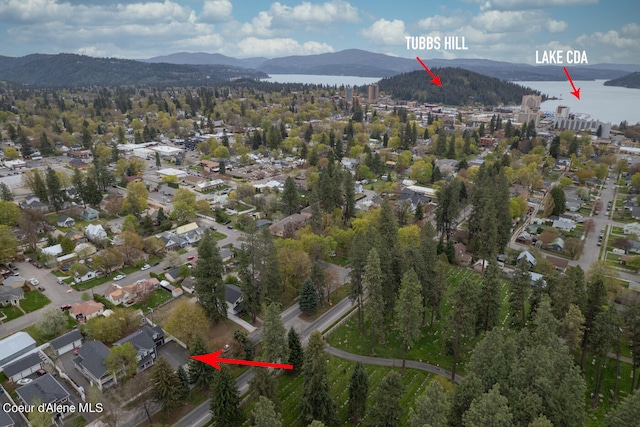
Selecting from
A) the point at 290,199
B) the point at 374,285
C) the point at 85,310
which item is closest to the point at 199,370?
the point at 374,285

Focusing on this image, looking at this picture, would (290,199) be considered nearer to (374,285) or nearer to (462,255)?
(462,255)

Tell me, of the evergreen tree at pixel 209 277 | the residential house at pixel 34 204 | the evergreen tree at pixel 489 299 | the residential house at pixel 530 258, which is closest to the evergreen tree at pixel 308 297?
the evergreen tree at pixel 209 277

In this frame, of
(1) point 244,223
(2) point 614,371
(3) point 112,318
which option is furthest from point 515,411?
(1) point 244,223

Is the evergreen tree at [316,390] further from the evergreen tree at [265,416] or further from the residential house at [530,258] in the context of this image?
the residential house at [530,258]

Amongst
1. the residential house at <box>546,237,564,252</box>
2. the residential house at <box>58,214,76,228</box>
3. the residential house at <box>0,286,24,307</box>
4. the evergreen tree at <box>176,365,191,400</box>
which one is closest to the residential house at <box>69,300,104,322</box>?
the residential house at <box>0,286,24,307</box>

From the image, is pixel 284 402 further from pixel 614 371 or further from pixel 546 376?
pixel 614 371

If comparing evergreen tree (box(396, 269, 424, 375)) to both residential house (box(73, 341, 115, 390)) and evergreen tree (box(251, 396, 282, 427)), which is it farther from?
residential house (box(73, 341, 115, 390))
